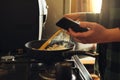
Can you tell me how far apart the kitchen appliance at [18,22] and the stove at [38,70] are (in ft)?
1.03

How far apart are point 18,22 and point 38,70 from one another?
0.46m

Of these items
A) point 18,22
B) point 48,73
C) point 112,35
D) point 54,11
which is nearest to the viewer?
point 112,35

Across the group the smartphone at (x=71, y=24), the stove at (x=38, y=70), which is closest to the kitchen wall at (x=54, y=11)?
the stove at (x=38, y=70)

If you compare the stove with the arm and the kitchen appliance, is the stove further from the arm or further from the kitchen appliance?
the kitchen appliance

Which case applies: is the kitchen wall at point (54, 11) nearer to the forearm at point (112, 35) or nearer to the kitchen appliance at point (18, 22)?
the kitchen appliance at point (18, 22)

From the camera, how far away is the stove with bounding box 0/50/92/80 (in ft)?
3.02

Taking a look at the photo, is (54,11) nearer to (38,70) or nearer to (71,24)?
(38,70)

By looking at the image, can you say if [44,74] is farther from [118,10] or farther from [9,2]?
[9,2]

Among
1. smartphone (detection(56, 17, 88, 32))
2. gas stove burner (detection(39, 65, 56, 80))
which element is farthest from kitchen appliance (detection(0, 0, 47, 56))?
smartphone (detection(56, 17, 88, 32))

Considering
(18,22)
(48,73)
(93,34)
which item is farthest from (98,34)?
(18,22)

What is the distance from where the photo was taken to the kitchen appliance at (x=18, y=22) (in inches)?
55.3

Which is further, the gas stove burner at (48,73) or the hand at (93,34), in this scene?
the gas stove burner at (48,73)

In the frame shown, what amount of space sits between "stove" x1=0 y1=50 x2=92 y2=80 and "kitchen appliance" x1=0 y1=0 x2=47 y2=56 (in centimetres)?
31

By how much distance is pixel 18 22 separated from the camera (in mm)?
1422
